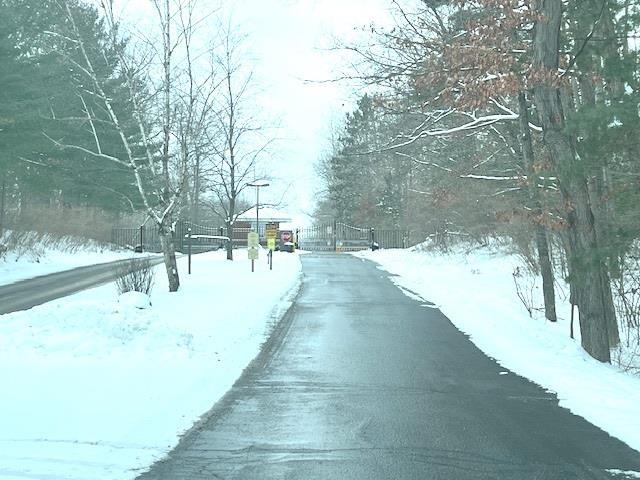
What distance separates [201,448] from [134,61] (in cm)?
1480

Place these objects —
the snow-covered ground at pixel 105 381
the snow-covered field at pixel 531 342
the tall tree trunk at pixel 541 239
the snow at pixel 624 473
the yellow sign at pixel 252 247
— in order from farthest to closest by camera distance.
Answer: the yellow sign at pixel 252 247, the tall tree trunk at pixel 541 239, the snow-covered field at pixel 531 342, the snow-covered ground at pixel 105 381, the snow at pixel 624 473

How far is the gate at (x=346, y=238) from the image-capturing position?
6197cm

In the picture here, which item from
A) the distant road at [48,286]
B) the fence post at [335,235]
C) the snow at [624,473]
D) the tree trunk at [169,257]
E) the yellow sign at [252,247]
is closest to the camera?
the snow at [624,473]

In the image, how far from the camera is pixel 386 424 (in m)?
7.39

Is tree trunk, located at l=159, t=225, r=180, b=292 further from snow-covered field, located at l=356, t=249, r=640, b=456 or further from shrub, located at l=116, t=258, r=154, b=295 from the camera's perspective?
snow-covered field, located at l=356, t=249, r=640, b=456

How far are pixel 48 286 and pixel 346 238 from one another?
148 ft

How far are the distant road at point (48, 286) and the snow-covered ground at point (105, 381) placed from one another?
577cm

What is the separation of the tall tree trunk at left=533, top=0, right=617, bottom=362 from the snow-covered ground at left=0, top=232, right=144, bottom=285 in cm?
1966

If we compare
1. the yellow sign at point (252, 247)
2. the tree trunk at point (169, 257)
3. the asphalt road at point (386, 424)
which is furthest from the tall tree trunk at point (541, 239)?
the yellow sign at point (252, 247)

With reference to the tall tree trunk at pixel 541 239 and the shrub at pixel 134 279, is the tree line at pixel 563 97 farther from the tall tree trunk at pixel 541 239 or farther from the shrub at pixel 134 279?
the shrub at pixel 134 279

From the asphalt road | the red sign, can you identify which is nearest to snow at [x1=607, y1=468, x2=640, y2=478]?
the asphalt road

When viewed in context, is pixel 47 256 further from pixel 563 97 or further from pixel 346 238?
pixel 346 238

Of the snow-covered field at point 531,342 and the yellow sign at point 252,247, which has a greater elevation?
the yellow sign at point 252,247

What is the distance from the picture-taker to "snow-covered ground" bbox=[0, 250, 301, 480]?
20.4 feet
